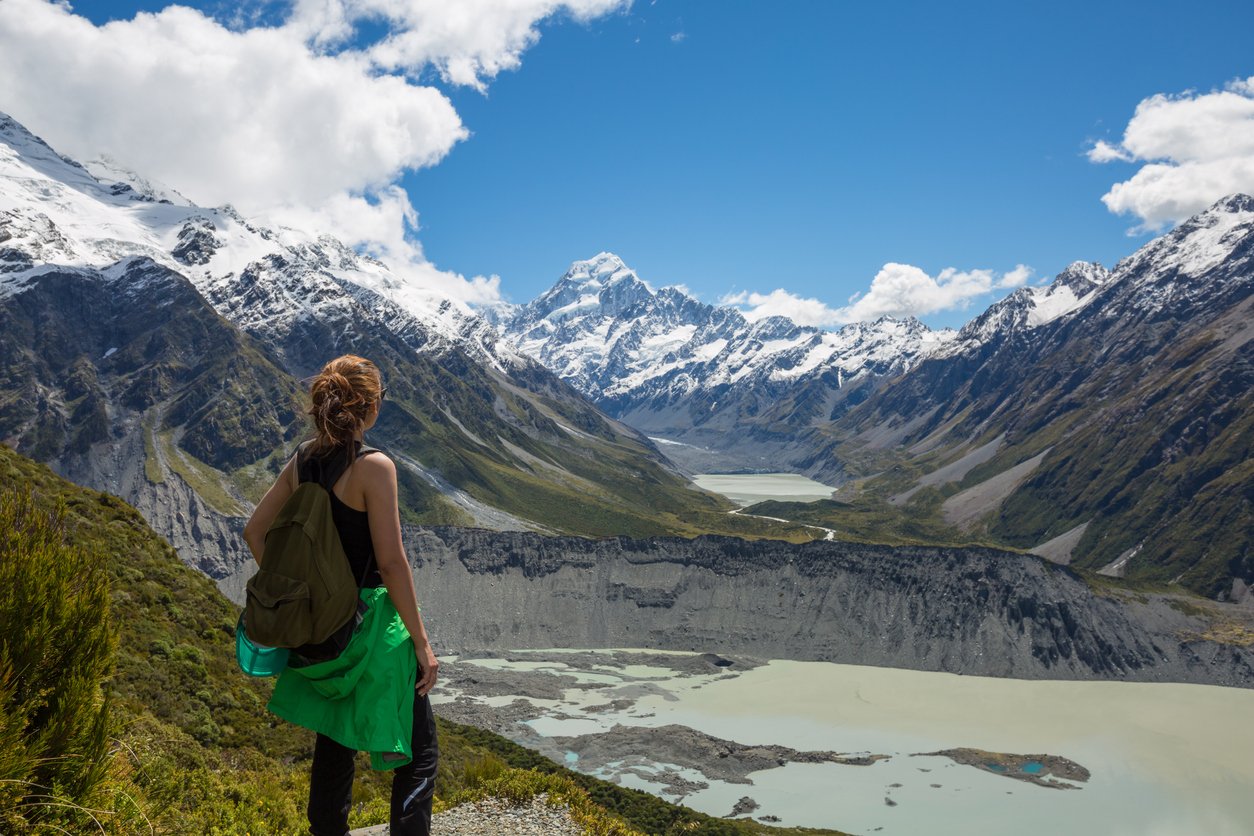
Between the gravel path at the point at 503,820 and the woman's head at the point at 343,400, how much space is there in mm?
7953

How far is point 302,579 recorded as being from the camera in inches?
211

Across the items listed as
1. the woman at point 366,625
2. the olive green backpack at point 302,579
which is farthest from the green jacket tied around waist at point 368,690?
the olive green backpack at point 302,579

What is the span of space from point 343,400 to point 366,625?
162cm

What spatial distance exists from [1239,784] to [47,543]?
89.6 m

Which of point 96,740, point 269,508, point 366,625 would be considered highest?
point 269,508

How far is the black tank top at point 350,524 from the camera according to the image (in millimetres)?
5508

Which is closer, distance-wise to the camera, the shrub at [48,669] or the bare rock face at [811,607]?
the shrub at [48,669]

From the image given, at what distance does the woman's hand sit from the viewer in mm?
5937

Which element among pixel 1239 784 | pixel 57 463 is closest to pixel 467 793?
pixel 1239 784

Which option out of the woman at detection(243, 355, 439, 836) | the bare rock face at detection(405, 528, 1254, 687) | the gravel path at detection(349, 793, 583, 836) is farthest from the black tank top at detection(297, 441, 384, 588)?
the bare rock face at detection(405, 528, 1254, 687)

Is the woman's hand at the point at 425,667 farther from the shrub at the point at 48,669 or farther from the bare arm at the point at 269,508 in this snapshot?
the shrub at the point at 48,669

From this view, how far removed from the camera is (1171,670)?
9775 cm

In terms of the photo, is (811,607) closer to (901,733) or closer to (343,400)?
(901,733)

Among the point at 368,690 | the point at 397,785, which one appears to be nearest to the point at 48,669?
the point at 368,690
